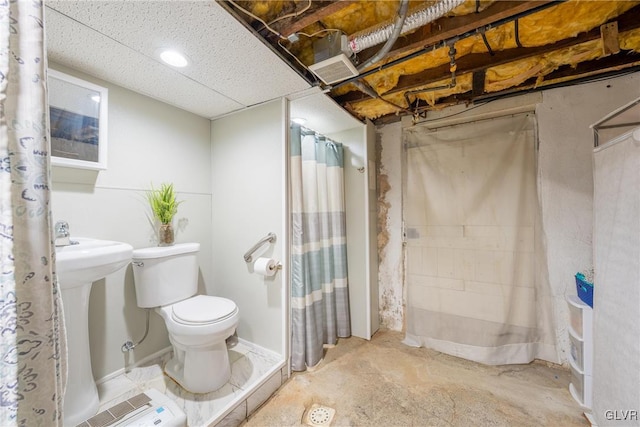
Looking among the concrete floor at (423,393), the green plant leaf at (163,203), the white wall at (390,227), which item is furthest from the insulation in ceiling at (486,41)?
the concrete floor at (423,393)

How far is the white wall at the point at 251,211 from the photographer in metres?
1.80

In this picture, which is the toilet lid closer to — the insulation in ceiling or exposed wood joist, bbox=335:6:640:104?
the insulation in ceiling

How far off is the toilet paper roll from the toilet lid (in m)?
0.28

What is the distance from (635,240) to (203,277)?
2654 millimetres

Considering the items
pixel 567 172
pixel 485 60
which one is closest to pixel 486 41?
pixel 485 60

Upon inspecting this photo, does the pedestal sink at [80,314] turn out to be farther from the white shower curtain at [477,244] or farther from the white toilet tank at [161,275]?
the white shower curtain at [477,244]

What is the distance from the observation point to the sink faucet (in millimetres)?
1285

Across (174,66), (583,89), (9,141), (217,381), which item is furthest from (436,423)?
(174,66)

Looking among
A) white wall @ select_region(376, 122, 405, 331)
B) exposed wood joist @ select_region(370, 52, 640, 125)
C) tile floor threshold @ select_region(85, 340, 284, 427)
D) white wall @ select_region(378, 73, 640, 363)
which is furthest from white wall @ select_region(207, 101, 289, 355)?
white wall @ select_region(378, 73, 640, 363)

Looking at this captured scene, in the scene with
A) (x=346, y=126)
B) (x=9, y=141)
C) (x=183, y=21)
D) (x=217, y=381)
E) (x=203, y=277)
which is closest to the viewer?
(x=9, y=141)

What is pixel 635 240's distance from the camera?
1132 millimetres

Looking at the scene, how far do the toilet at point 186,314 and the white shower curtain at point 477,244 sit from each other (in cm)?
156

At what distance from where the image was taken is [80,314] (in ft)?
4.16

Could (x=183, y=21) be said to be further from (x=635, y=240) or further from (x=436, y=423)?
(x=436, y=423)
